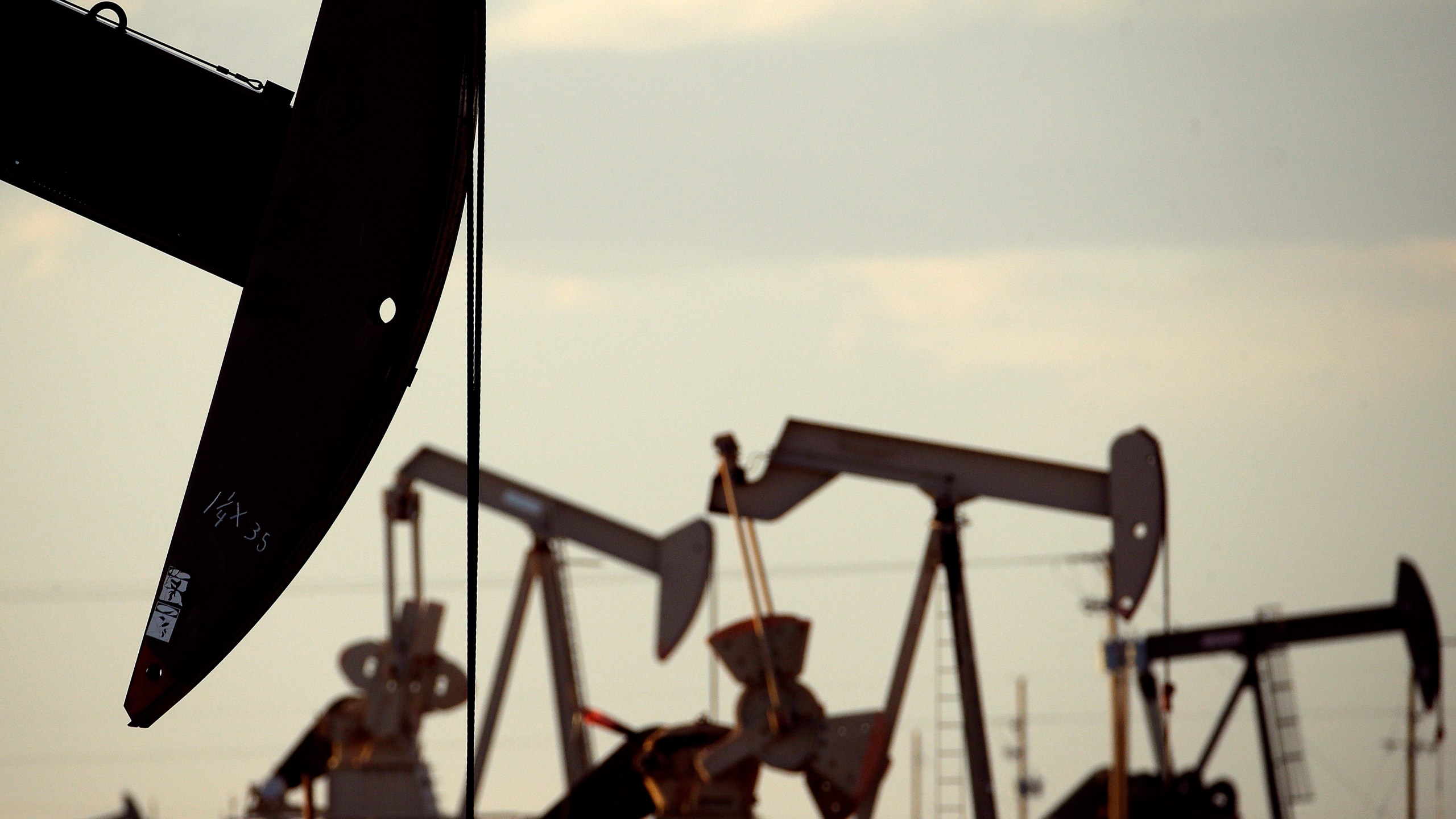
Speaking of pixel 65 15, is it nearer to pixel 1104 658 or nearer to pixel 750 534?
pixel 750 534

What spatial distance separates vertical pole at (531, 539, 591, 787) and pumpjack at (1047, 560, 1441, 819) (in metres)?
4.35

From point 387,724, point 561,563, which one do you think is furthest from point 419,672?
point 561,563

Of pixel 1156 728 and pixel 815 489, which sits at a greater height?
pixel 815 489

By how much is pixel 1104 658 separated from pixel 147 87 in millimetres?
13938

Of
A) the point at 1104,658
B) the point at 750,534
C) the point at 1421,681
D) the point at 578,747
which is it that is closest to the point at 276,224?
the point at 750,534

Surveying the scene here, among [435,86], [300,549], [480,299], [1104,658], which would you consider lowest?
[300,549]

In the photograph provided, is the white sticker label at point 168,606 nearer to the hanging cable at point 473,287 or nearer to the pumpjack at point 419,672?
the hanging cable at point 473,287

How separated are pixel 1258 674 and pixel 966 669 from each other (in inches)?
180

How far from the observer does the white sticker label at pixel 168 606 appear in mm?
3164

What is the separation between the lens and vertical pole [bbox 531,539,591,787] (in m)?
18.5

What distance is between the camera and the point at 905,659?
1421 centimetres

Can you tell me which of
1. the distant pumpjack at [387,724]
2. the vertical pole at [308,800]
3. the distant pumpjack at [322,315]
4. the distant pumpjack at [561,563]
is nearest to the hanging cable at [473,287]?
the distant pumpjack at [322,315]

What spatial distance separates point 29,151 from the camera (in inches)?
131

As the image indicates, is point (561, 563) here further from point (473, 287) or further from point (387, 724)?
point (473, 287)
